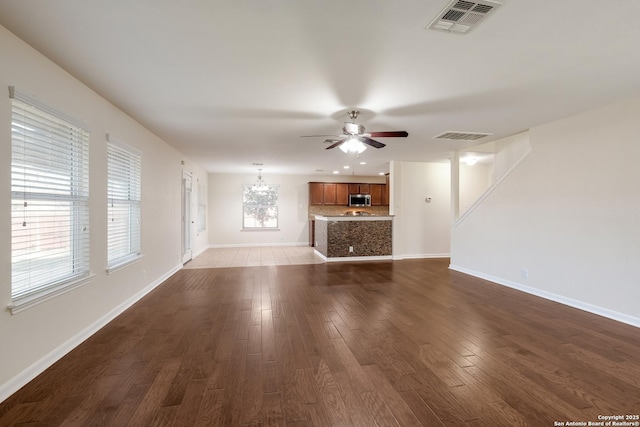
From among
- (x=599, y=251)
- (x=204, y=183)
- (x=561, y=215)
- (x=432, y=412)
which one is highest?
(x=204, y=183)

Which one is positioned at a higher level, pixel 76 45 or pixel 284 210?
pixel 76 45

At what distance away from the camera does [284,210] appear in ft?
32.2

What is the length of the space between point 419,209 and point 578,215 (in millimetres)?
3680

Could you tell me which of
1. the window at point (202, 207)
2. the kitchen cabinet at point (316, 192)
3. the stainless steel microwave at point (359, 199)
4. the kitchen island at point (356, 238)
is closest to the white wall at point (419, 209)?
the kitchen island at point (356, 238)

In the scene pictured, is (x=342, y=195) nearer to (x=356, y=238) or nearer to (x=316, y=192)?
(x=316, y=192)

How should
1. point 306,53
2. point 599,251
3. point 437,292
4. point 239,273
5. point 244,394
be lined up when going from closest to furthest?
point 244,394, point 306,53, point 599,251, point 437,292, point 239,273

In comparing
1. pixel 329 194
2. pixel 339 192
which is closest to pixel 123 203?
pixel 329 194

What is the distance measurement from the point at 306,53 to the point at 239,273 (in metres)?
4.40

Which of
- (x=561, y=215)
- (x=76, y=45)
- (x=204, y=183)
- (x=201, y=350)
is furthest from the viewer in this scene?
(x=204, y=183)

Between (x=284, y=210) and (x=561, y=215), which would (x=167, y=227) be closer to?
(x=284, y=210)

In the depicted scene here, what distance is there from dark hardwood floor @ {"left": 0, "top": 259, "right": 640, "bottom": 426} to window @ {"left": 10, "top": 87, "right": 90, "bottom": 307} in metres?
0.75

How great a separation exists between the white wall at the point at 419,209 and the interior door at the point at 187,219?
16.1 feet

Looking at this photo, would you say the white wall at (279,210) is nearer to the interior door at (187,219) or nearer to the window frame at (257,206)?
the window frame at (257,206)

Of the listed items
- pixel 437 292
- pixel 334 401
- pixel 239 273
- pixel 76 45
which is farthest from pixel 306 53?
pixel 239 273
